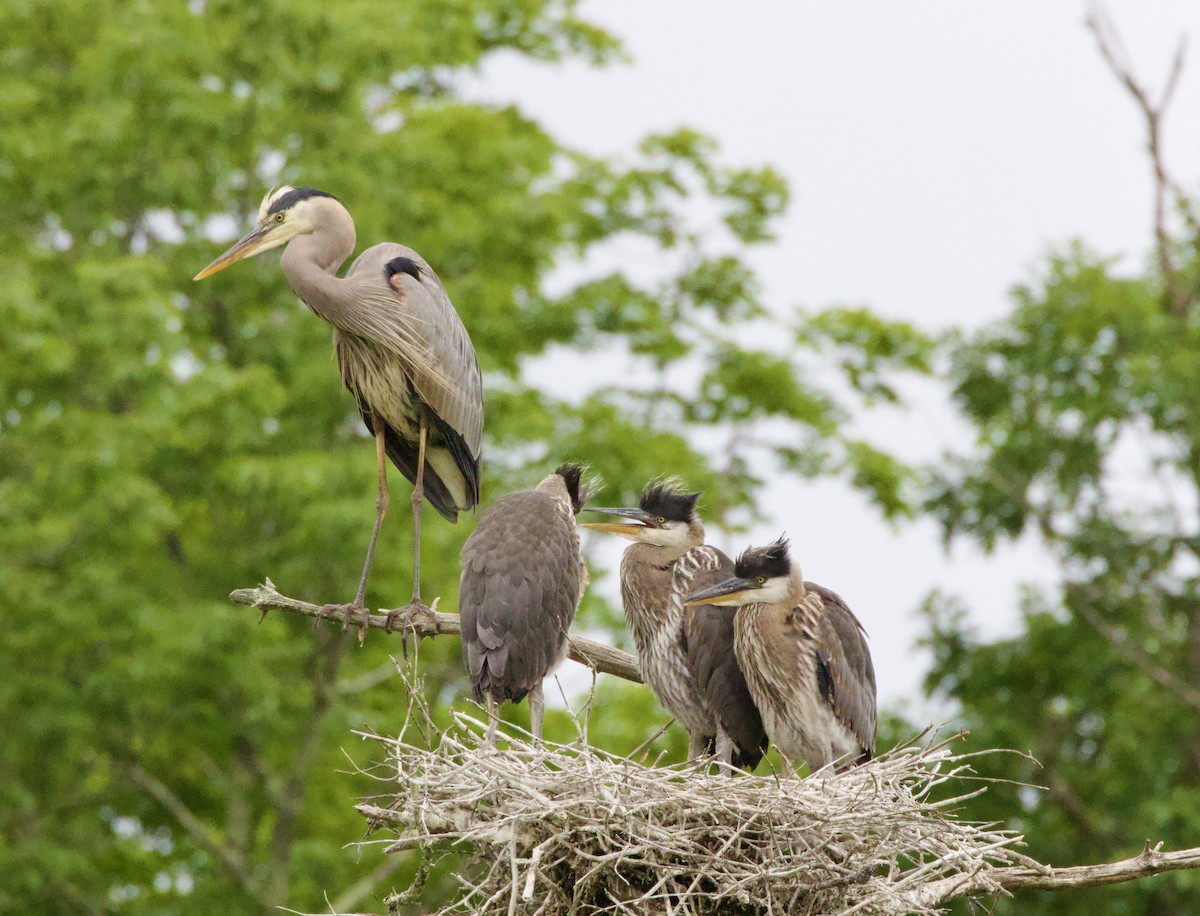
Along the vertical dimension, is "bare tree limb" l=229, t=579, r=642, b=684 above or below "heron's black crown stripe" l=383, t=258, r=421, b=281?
below

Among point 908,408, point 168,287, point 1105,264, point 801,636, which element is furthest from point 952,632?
point 801,636

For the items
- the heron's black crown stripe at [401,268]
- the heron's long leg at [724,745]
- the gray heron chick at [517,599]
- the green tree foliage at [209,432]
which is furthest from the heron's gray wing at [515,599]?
the green tree foliage at [209,432]

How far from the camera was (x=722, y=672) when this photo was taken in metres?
6.04

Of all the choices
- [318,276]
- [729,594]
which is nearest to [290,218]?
[318,276]

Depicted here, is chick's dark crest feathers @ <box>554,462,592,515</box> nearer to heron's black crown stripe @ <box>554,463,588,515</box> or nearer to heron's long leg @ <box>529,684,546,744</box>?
heron's black crown stripe @ <box>554,463,588,515</box>

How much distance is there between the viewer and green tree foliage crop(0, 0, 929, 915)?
12.6 m

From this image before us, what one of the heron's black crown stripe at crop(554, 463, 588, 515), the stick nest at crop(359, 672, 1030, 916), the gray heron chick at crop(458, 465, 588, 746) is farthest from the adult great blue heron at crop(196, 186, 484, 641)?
the stick nest at crop(359, 672, 1030, 916)

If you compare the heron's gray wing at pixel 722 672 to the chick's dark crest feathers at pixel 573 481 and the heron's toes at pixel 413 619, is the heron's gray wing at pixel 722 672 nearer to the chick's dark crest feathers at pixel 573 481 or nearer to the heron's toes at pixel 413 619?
the chick's dark crest feathers at pixel 573 481

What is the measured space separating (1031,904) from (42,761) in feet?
28.4

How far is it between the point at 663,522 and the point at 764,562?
87cm

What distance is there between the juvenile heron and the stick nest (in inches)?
45.8

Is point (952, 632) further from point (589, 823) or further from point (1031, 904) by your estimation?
point (589, 823)

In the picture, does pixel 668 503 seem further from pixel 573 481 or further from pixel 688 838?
pixel 688 838

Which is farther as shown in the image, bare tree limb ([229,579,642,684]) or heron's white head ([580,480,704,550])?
heron's white head ([580,480,704,550])
